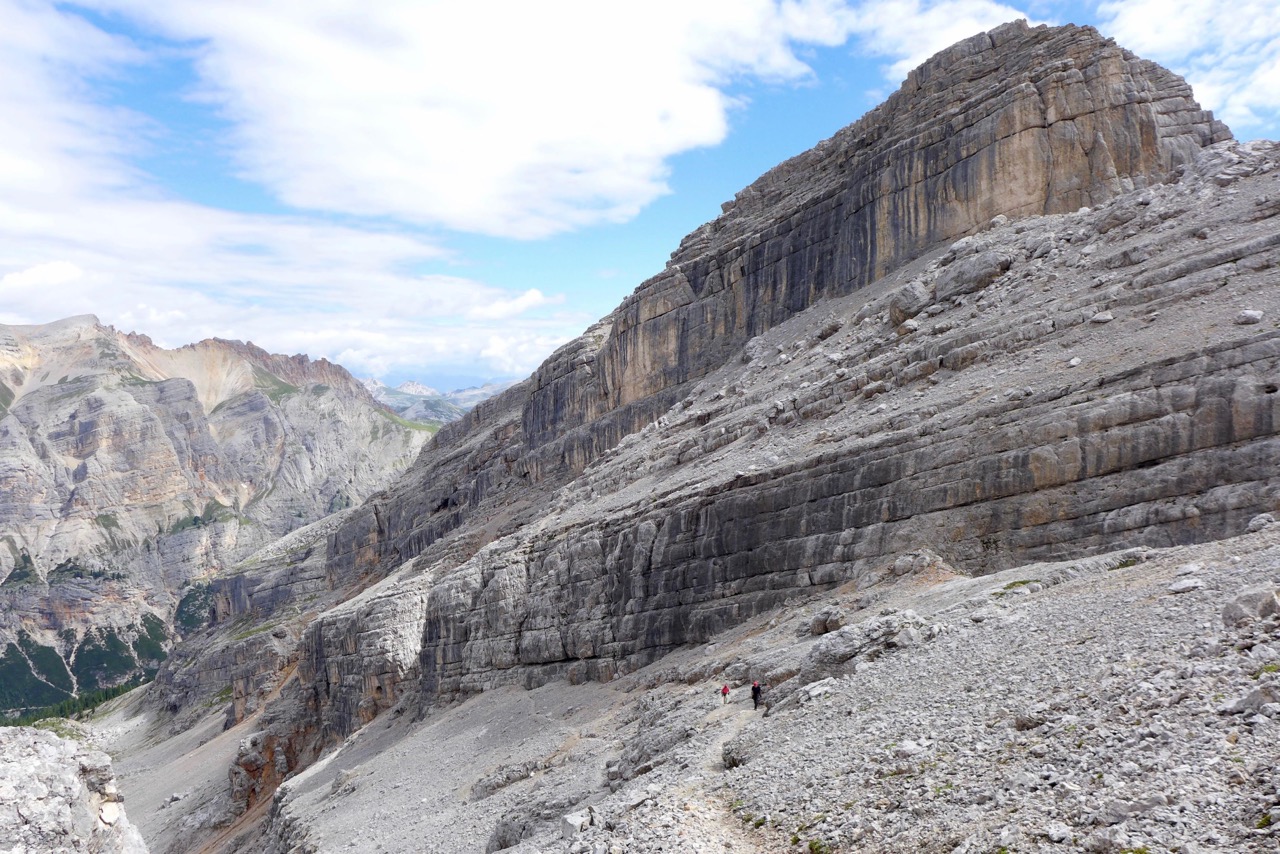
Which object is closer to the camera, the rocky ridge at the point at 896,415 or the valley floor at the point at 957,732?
the valley floor at the point at 957,732

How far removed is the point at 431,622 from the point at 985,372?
134ft

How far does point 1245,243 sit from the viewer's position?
33.8 meters

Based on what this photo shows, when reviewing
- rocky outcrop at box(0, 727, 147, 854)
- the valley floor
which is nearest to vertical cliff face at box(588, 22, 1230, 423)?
the valley floor

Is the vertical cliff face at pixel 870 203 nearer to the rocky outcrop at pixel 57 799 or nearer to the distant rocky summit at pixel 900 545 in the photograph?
the distant rocky summit at pixel 900 545

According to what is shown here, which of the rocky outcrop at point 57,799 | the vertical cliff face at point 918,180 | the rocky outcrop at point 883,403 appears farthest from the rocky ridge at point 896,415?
the rocky outcrop at point 57,799

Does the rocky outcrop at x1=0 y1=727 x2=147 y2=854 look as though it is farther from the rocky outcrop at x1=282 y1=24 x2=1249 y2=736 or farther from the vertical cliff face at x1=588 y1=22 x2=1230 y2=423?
the vertical cliff face at x1=588 y1=22 x2=1230 y2=423

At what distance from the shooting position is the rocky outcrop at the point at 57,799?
1923cm

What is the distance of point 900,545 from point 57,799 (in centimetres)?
2640

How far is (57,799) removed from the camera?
20.2 metres

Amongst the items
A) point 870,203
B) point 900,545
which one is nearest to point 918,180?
point 870,203

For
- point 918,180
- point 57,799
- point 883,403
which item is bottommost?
point 57,799

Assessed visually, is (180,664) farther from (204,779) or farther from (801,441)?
(801,441)

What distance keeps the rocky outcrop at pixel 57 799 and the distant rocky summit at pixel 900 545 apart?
1047cm

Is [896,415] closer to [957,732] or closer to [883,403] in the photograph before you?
[883,403]
